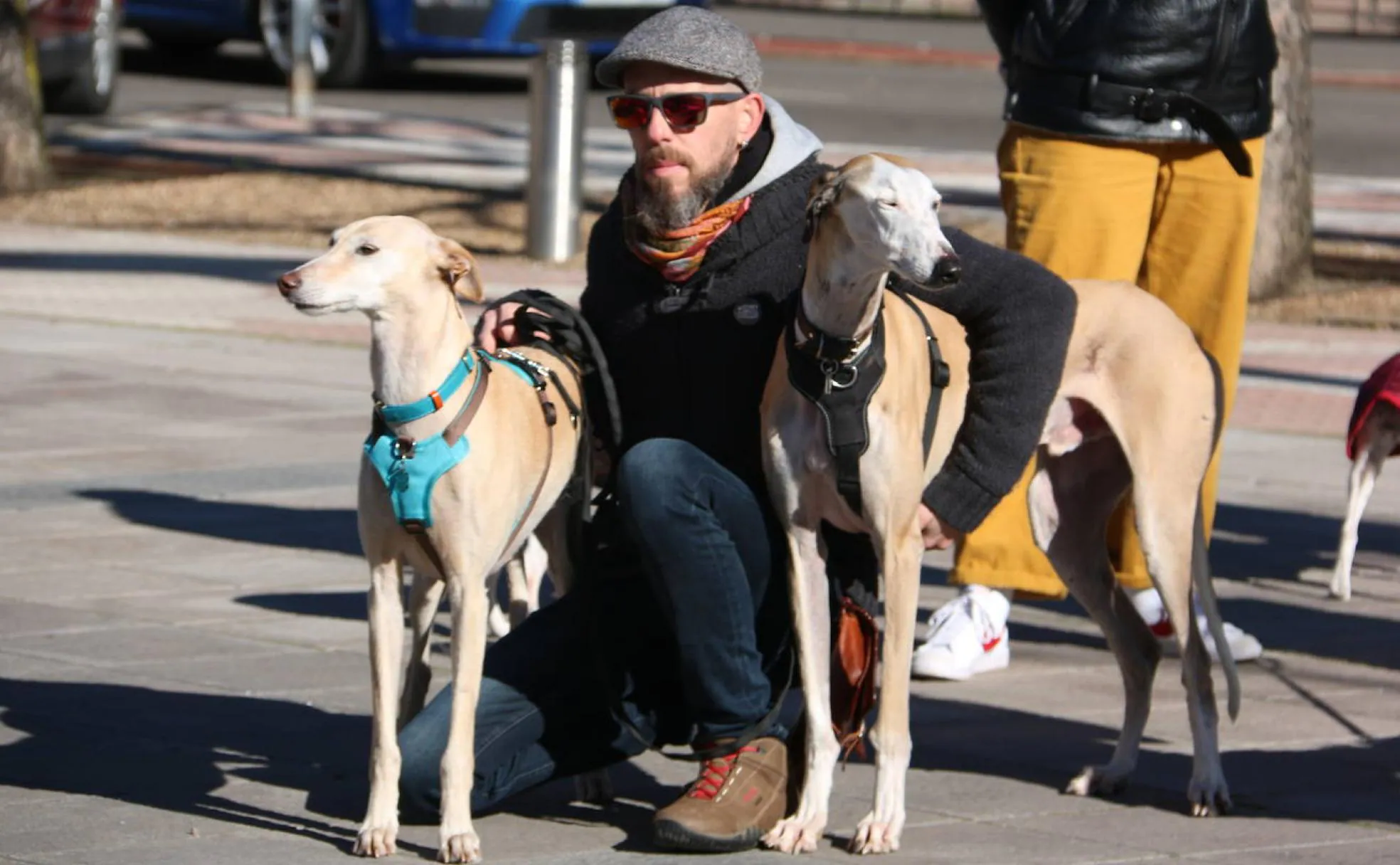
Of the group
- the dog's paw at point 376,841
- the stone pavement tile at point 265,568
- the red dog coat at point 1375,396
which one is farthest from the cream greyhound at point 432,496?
the red dog coat at point 1375,396

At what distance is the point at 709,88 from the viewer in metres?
5.00

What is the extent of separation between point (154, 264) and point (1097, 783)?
31.5ft

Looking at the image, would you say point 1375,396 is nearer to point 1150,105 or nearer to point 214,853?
point 1150,105

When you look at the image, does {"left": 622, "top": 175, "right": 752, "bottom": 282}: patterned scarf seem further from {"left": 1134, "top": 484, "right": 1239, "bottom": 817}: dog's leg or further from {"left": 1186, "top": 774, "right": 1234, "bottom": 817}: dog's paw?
{"left": 1186, "top": 774, "right": 1234, "bottom": 817}: dog's paw

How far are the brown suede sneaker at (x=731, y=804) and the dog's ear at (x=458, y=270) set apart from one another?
3.66ft

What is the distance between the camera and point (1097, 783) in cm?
526

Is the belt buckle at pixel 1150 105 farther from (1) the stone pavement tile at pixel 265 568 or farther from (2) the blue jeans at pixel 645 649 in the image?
(1) the stone pavement tile at pixel 265 568

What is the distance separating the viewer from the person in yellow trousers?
20.0ft

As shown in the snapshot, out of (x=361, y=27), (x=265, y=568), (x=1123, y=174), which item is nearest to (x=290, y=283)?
(x=1123, y=174)

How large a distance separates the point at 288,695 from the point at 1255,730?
2430 millimetres

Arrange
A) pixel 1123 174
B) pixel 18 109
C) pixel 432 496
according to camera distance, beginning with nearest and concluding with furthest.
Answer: pixel 432 496 → pixel 1123 174 → pixel 18 109

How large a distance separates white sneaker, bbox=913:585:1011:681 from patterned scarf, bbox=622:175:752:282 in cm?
165

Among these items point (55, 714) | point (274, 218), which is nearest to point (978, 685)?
point (55, 714)

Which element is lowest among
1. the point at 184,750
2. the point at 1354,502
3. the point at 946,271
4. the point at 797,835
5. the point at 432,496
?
the point at 184,750
